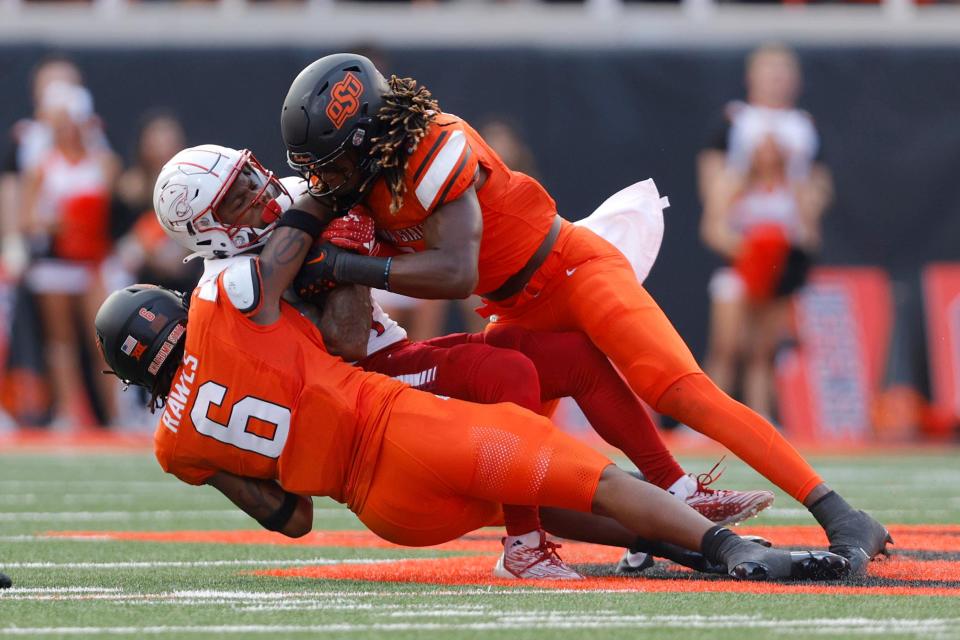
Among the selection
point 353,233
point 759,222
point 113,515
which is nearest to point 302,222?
point 353,233

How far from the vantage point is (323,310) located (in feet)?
15.0

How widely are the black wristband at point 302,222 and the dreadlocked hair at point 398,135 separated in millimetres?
213

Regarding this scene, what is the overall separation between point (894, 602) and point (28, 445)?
7.76m

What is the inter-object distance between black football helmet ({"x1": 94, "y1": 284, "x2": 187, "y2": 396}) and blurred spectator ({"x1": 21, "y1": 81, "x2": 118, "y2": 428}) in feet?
22.5

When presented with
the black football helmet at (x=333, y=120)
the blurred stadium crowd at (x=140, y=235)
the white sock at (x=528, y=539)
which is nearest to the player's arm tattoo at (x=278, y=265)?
the black football helmet at (x=333, y=120)

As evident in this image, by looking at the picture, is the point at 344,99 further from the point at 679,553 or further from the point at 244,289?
the point at 679,553

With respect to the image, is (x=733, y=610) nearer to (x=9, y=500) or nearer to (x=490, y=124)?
(x=9, y=500)

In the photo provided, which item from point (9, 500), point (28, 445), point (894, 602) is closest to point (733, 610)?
point (894, 602)

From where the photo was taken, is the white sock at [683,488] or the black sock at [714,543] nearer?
the black sock at [714,543]

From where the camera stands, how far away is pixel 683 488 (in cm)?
484

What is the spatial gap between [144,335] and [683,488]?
5.32 feet

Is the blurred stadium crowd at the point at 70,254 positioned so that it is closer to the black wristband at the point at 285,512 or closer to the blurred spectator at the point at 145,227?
the blurred spectator at the point at 145,227

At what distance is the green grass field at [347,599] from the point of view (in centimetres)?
348

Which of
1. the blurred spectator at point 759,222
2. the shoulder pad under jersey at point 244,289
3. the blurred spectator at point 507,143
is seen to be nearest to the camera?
the shoulder pad under jersey at point 244,289
